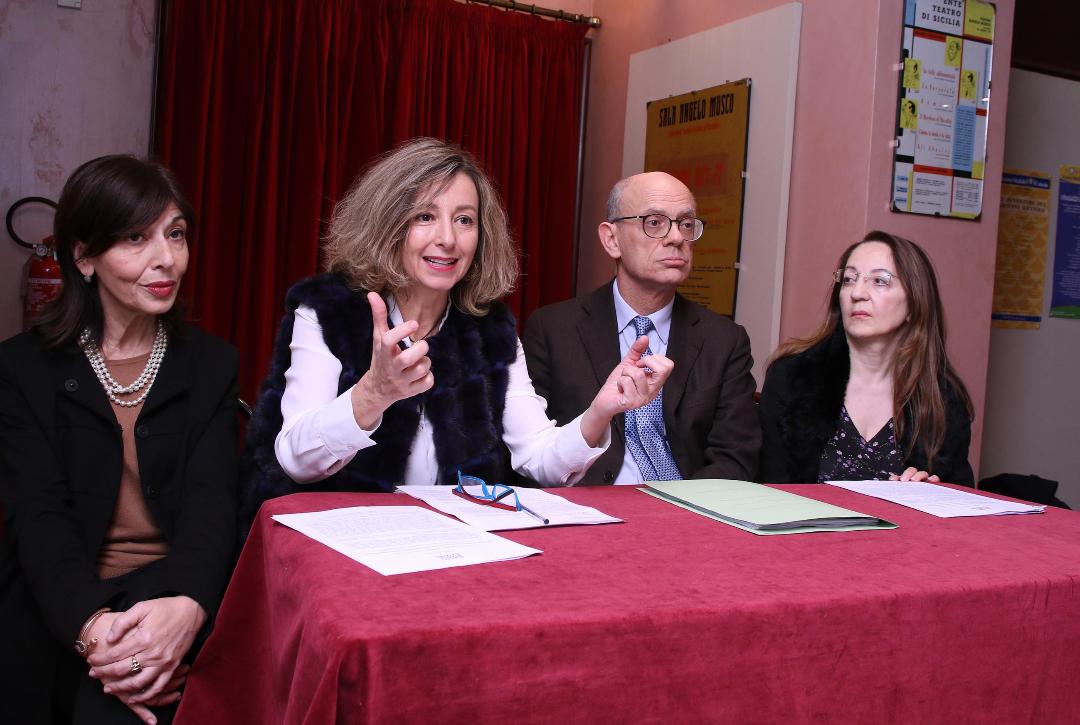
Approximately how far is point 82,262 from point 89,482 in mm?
397

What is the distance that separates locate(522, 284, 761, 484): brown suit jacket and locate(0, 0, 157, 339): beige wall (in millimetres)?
2089

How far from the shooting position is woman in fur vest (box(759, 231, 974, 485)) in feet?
7.26

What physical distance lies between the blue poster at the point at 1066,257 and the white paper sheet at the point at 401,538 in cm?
323

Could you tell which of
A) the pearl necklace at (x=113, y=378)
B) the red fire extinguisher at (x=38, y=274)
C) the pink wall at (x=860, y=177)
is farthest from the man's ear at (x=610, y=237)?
the red fire extinguisher at (x=38, y=274)

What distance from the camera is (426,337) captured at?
189 centimetres

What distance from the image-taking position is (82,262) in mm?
1682

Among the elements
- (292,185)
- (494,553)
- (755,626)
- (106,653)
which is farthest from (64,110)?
(755,626)

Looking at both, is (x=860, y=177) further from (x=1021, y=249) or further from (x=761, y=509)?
(x=761, y=509)

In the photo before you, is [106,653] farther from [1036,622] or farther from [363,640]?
[1036,622]

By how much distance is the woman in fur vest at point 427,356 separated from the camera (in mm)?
1704

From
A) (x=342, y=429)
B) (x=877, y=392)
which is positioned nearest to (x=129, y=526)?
(x=342, y=429)

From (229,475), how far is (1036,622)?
129 cm

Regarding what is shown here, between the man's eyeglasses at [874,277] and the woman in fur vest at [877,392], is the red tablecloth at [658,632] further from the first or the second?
the man's eyeglasses at [874,277]

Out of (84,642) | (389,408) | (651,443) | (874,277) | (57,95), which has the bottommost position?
(84,642)
